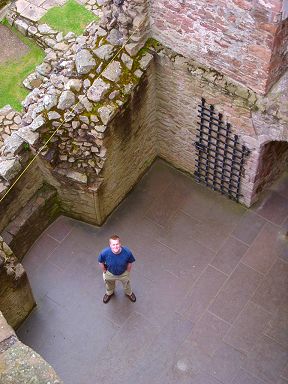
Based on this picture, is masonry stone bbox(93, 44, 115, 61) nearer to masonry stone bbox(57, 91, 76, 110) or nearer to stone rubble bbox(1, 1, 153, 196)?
stone rubble bbox(1, 1, 153, 196)

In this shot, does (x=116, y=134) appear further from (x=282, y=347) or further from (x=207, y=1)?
(x=282, y=347)

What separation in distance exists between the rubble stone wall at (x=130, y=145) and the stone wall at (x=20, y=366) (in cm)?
283

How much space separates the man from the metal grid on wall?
187cm

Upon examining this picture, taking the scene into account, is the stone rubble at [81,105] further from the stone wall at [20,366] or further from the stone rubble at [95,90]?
the stone wall at [20,366]

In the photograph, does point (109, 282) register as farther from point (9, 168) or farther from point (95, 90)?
point (95, 90)

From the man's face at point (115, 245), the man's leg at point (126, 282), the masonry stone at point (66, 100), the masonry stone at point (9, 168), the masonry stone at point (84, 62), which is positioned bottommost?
the man's leg at point (126, 282)

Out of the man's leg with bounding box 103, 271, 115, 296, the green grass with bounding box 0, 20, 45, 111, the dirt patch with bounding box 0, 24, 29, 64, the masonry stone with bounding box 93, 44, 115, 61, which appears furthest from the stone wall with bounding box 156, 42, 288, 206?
the dirt patch with bounding box 0, 24, 29, 64

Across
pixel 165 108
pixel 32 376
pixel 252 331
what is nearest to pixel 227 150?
pixel 165 108

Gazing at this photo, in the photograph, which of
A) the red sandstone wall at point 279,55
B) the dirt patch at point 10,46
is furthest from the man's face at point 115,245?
the dirt patch at point 10,46

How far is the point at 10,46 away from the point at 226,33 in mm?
4390

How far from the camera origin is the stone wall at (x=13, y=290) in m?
8.26

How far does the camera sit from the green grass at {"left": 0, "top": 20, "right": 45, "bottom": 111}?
1037 centimetres

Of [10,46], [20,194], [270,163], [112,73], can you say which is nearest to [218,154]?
[270,163]

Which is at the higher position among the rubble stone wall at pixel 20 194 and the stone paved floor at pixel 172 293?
the rubble stone wall at pixel 20 194
